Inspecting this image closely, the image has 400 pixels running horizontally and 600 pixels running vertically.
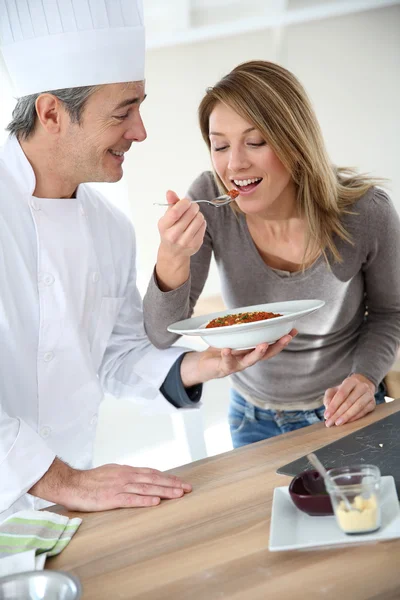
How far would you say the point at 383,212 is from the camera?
1.94 meters

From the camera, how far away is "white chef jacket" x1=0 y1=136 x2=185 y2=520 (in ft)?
5.51

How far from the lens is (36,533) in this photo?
1.25m

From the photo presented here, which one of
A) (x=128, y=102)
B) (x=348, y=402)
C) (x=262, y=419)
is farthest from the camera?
(x=262, y=419)

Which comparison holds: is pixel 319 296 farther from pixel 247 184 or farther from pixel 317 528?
pixel 317 528

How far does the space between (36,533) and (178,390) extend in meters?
0.65

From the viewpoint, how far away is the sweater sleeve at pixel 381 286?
192 cm

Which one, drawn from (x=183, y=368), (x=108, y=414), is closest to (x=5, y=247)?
(x=183, y=368)

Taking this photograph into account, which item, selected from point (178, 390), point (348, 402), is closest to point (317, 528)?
point (348, 402)

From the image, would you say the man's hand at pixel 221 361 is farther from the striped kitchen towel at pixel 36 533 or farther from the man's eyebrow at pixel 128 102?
the man's eyebrow at pixel 128 102

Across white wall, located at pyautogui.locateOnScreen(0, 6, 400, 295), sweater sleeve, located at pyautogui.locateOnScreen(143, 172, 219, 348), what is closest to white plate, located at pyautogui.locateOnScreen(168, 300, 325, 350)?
sweater sleeve, located at pyautogui.locateOnScreen(143, 172, 219, 348)

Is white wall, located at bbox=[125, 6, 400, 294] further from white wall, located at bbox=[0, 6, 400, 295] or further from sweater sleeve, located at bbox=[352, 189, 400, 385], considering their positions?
sweater sleeve, located at bbox=[352, 189, 400, 385]

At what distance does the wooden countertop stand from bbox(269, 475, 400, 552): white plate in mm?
14

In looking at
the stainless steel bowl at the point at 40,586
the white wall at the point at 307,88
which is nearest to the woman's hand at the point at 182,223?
the stainless steel bowl at the point at 40,586

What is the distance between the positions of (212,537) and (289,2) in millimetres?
4192
